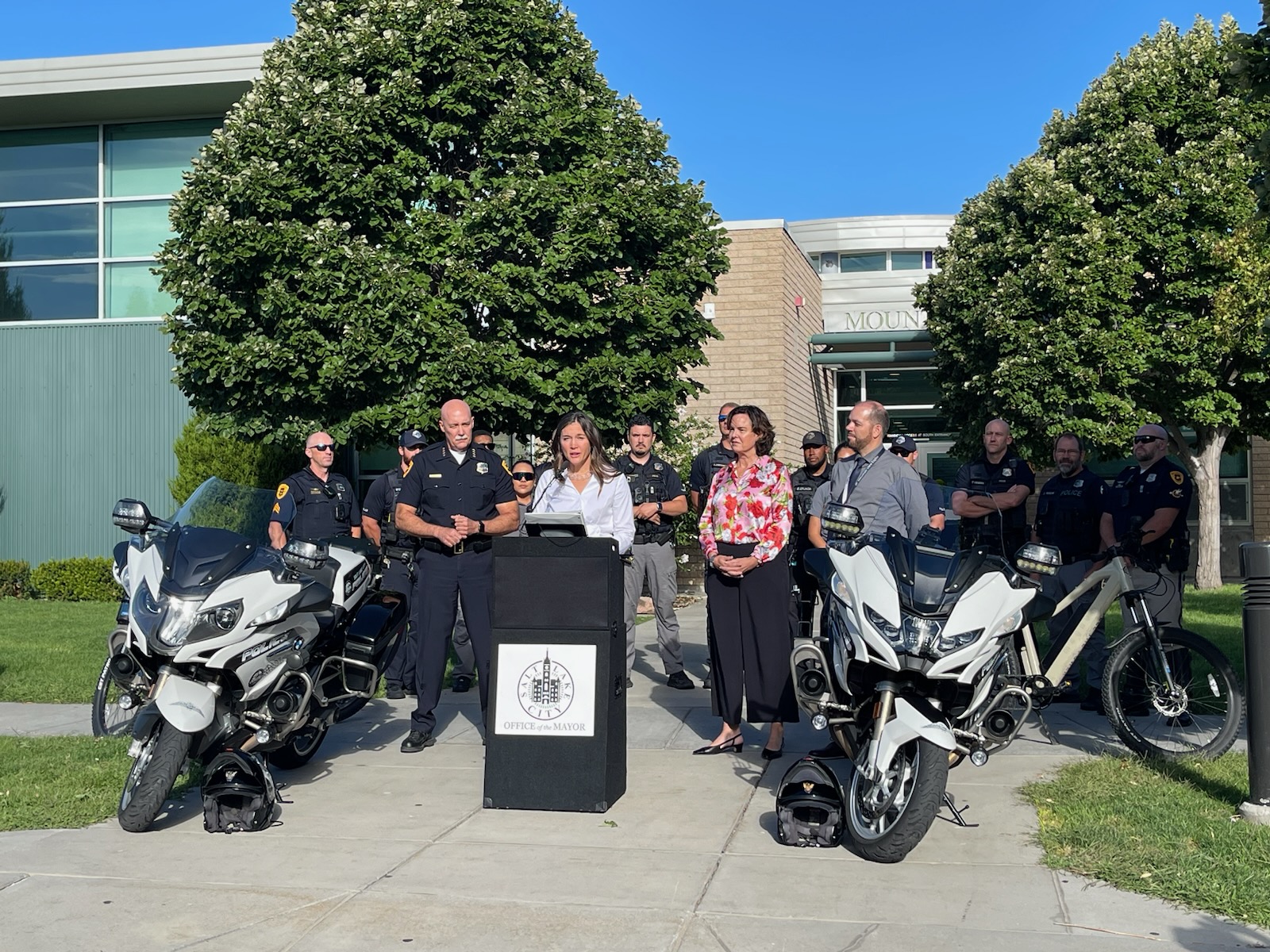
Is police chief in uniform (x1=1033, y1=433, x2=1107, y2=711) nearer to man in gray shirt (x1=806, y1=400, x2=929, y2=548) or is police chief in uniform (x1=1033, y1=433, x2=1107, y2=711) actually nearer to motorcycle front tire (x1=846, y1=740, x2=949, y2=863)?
man in gray shirt (x1=806, y1=400, x2=929, y2=548)

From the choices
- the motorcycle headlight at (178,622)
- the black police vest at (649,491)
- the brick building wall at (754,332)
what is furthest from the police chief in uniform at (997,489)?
the brick building wall at (754,332)

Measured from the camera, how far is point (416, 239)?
13.5m

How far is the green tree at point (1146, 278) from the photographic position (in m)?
21.4

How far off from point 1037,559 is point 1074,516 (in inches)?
129

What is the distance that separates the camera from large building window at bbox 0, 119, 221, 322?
19859 millimetres

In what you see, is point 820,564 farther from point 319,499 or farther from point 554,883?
point 319,499

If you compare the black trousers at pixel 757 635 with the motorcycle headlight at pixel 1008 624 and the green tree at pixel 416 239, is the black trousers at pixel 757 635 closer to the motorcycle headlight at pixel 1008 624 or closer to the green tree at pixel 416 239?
the motorcycle headlight at pixel 1008 624

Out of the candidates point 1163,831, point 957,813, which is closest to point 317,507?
point 957,813

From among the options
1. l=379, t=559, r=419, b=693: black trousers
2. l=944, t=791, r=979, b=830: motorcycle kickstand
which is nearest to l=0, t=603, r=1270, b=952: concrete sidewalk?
l=944, t=791, r=979, b=830: motorcycle kickstand

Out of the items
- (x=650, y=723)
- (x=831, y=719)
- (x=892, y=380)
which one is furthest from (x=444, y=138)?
(x=892, y=380)

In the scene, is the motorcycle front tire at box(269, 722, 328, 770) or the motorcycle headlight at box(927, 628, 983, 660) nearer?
the motorcycle headlight at box(927, 628, 983, 660)

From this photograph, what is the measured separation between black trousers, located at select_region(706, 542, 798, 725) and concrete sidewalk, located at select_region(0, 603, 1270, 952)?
1.29 ft

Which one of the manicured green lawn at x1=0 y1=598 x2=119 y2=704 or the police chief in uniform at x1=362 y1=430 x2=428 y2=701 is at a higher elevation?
the police chief in uniform at x1=362 y1=430 x2=428 y2=701

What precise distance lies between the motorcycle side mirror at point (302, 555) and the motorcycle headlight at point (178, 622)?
53 centimetres
